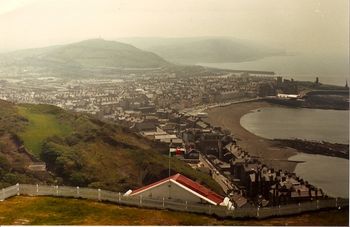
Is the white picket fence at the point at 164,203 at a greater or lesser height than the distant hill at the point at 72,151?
lesser

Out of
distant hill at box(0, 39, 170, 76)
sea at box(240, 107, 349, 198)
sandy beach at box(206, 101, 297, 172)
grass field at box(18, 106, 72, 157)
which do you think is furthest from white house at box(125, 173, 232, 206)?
distant hill at box(0, 39, 170, 76)

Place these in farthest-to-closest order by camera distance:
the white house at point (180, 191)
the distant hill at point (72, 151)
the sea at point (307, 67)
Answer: the distant hill at point (72, 151) < the white house at point (180, 191) < the sea at point (307, 67)

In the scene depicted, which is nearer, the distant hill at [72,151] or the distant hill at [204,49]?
the distant hill at [204,49]

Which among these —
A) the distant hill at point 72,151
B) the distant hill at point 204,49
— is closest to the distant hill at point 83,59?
the distant hill at point 204,49

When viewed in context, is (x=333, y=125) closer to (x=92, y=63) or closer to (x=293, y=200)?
(x=293, y=200)

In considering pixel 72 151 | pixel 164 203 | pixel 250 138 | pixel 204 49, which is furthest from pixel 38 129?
pixel 250 138

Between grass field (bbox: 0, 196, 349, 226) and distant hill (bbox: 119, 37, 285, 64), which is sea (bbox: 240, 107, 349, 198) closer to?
grass field (bbox: 0, 196, 349, 226)

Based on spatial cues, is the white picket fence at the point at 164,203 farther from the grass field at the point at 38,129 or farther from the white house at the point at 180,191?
the grass field at the point at 38,129
